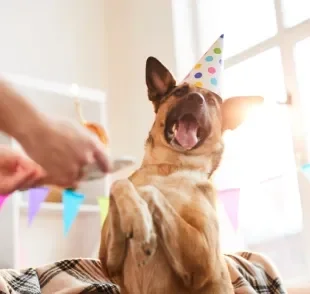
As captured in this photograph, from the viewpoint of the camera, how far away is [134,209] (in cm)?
74

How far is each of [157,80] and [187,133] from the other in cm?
13

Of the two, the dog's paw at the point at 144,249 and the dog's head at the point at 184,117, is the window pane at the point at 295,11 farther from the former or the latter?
the dog's paw at the point at 144,249

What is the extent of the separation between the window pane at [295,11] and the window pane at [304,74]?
0.08m

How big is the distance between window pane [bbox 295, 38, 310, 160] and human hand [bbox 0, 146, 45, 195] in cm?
107

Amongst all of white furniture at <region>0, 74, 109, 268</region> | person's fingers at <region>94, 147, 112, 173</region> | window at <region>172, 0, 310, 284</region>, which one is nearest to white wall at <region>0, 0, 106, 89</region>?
white furniture at <region>0, 74, 109, 268</region>

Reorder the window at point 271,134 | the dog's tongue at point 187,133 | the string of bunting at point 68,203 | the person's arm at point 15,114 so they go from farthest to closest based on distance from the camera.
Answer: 1. the window at point 271,134
2. the string of bunting at point 68,203
3. the dog's tongue at point 187,133
4. the person's arm at point 15,114

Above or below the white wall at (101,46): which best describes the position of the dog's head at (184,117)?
below

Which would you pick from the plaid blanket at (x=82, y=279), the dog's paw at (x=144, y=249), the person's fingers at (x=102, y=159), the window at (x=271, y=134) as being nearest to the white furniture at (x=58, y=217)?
the window at (x=271, y=134)

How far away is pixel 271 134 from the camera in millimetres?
1701

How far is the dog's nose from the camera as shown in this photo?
89 centimetres

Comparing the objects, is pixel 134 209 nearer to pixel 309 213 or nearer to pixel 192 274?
pixel 192 274

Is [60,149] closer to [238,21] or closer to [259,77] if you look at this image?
[259,77]

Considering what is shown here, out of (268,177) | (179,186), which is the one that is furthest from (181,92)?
(268,177)

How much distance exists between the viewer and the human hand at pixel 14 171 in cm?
61
